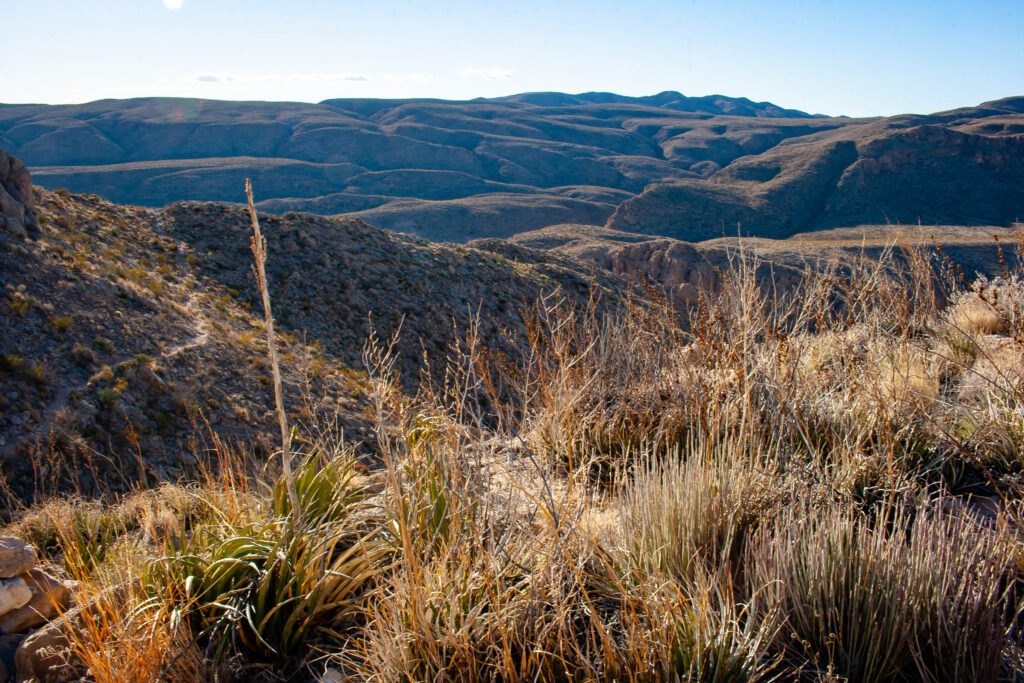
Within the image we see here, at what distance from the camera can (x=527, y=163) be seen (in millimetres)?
103938

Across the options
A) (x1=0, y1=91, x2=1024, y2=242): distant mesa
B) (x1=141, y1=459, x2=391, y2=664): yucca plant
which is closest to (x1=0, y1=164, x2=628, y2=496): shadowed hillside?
(x1=141, y1=459, x2=391, y2=664): yucca plant

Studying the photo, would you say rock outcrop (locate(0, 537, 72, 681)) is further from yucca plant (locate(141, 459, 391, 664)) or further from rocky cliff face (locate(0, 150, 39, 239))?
rocky cliff face (locate(0, 150, 39, 239))

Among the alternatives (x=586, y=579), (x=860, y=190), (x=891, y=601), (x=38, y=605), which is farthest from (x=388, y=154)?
(x=891, y=601)

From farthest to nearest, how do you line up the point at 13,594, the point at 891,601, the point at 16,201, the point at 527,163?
1. the point at 527,163
2. the point at 16,201
3. the point at 13,594
4. the point at 891,601

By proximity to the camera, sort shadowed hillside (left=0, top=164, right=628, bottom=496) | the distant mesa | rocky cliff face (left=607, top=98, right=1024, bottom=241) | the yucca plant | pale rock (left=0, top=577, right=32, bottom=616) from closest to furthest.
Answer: the yucca plant → pale rock (left=0, top=577, right=32, bottom=616) → shadowed hillside (left=0, top=164, right=628, bottom=496) → rocky cliff face (left=607, top=98, right=1024, bottom=241) → the distant mesa

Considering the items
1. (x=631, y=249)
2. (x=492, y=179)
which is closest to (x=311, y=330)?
(x=631, y=249)

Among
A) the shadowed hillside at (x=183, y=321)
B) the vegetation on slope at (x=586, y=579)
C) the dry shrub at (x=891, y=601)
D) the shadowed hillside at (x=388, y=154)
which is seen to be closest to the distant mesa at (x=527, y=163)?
the shadowed hillside at (x=388, y=154)

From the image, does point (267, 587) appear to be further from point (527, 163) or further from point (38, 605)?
point (527, 163)

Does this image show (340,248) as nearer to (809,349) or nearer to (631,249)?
(809,349)

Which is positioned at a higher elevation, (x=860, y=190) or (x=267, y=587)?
(x=860, y=190)

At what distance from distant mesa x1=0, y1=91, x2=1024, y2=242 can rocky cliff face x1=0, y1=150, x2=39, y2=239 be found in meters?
39.5

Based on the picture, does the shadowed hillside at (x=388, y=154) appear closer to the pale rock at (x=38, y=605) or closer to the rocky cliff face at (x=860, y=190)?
the rocky cliff face at (x=860, y=190)

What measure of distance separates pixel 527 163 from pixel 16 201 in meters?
93.8

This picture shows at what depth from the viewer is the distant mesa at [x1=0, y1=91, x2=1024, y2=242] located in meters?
60.4
